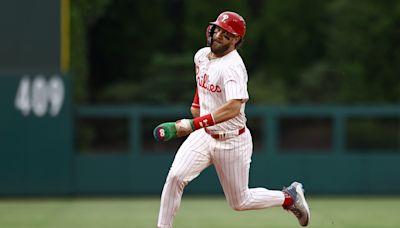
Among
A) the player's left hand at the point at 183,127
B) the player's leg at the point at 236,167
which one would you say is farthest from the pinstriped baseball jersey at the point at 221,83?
the player's left hand at the point at 183,127

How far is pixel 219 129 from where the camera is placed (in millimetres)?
8961

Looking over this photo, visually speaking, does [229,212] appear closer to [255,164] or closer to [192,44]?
[255,164]

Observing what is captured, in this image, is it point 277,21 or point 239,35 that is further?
point 277,21

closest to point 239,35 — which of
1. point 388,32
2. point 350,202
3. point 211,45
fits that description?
point 211,45

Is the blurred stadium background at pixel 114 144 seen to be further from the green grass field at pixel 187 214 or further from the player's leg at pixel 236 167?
the player's leg at pixel 236 167

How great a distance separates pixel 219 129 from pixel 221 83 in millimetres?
439

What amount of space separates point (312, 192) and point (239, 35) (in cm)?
1137

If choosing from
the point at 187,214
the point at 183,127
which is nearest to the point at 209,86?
the point at 183,127

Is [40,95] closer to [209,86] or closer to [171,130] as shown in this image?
[209,86]

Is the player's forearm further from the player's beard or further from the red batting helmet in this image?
the red batting helmet

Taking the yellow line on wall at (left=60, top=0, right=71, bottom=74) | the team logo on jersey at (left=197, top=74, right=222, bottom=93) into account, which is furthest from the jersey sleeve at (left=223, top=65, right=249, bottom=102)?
the yellow line on wall at (left=60, top=0, right=71, bottom=74)

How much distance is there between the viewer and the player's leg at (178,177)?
8703 mm

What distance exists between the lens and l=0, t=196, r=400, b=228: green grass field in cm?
1282

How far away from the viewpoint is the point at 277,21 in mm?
28969
